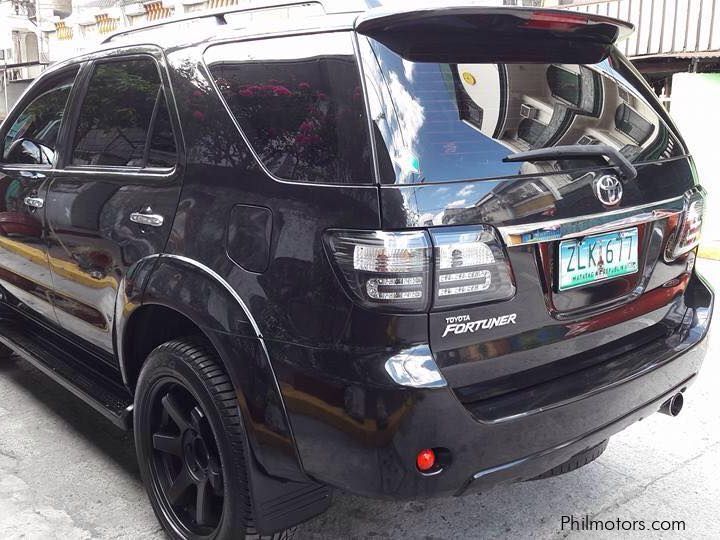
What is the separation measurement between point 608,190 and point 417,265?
722 mm

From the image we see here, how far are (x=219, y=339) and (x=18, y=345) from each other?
73.4 inches

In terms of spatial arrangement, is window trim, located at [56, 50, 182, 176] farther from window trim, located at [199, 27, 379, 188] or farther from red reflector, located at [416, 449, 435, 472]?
red reflector, located at [416, 449, 435, 472]

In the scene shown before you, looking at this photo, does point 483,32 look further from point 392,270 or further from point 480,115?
point 392,270

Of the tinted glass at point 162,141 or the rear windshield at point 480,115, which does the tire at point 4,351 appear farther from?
the rear windshield at point 480,115

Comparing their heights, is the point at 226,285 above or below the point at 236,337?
above

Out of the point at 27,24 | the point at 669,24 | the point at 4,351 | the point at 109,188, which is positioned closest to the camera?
the point at 109,188

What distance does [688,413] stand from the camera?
3639 millimetres

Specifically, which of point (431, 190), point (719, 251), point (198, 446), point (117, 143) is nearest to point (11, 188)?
point (117, 143)

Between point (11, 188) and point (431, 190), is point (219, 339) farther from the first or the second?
point (11, 188)

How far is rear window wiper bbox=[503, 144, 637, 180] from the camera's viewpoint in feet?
6.48

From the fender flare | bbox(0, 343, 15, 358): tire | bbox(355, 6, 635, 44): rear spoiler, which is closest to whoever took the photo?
bbox(355, 6, 635, 44): rear spoiler

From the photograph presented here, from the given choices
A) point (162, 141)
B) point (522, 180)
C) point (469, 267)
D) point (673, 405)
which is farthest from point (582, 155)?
point (162, 141)

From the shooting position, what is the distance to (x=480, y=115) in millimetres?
1973

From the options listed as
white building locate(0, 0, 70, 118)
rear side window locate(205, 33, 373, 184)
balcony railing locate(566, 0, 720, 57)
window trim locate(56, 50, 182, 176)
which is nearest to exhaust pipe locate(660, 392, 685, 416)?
rear side window locate(205, 33, 373, 184)
